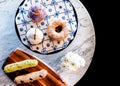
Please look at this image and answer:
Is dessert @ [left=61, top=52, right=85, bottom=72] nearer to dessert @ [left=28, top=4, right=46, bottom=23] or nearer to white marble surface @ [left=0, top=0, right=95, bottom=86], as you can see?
white marble surface @ [left=0, top=0, right=95, bottom=86]

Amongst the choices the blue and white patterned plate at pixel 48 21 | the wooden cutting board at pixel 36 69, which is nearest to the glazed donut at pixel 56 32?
the blue and white patterned plate at pixel 48 21

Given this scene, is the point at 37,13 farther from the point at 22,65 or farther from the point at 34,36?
the point at 22,65

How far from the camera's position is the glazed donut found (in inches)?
68.9

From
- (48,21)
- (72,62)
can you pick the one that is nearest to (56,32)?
(48,21)

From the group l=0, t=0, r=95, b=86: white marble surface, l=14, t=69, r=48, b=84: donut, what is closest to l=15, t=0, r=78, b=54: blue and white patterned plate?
A: l=0, t=0, r=95, b=86: white marble surface

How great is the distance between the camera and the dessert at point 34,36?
1.72m

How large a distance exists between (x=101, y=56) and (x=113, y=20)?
263 millimetres

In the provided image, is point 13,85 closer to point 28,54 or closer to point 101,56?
point 28,54

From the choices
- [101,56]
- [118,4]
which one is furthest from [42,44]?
[118,4]

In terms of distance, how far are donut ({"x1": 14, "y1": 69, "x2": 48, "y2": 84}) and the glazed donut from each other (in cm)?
19

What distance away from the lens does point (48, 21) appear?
1798 mm

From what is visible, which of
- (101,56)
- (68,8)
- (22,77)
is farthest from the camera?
(101,56)

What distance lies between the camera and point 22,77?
169cm

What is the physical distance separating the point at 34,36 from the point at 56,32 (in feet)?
0.42
